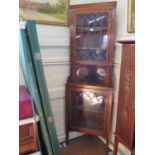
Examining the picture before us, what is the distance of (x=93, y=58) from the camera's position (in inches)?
81.1

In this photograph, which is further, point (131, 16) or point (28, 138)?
point (131, 16)

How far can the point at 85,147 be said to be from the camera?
2.26 metres

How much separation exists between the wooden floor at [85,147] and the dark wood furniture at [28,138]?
0.80 meters

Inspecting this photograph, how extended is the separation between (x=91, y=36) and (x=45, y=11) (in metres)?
0.60

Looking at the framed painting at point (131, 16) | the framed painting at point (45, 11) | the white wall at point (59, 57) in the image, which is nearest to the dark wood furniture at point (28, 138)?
the white wall at point (59, 57)

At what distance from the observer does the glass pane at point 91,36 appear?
1.96 meters

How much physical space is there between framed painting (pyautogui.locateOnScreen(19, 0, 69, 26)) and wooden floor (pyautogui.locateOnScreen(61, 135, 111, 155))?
1.57 metres

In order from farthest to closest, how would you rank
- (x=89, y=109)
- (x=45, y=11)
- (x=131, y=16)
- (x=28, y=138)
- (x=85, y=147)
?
1. (x=85, y=147)
2. (x=89, y=109)
3. (x=45, y=11)
4. (x=131, y=16)
5. (x=28, y=138)

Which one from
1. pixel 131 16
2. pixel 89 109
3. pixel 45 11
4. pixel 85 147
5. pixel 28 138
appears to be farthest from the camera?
pixel 85 147

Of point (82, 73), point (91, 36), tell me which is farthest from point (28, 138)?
point (91, 36)

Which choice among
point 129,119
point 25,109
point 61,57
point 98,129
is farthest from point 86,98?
point 25,109

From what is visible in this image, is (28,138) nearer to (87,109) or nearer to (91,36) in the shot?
(87,109)
